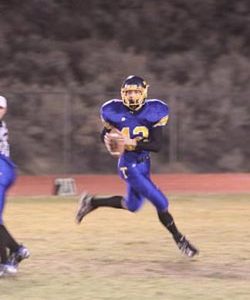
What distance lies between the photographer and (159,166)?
2088 centimetres

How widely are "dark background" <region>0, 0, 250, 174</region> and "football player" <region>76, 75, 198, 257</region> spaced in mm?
11918

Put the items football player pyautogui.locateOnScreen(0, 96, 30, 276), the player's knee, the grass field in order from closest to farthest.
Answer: the grass field → football player pyautogui.locateOnScreen(0, 96, 30, 276) → the player's knee

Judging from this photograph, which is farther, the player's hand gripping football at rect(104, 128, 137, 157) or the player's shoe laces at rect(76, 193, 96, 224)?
the player's shoe laces at rect(76, 193, 96, 224)

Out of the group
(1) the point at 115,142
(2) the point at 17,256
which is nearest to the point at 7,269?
(2) the point at 17,256

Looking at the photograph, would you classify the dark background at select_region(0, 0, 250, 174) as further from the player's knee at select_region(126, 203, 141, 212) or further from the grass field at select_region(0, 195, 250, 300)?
the player's knee at select_region(126, 203, 141, 212)

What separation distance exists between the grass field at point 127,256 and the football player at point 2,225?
15cm

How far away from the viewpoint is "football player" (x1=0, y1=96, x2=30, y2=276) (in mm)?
7449

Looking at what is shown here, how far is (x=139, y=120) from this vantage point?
8453 millimetres

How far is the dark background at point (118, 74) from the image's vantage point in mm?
20812

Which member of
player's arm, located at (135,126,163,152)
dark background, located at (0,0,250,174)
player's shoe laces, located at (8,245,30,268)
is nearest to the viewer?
player's shoe laces, located at (8,245,30,268)

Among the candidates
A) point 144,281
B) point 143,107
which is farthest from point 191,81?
point 144,281

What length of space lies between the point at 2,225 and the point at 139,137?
5.73 feet

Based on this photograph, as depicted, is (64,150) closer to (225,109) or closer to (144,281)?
(225,109)

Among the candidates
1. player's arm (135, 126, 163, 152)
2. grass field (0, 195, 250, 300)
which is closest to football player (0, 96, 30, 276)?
grass field (0, 195, 250, 300)
